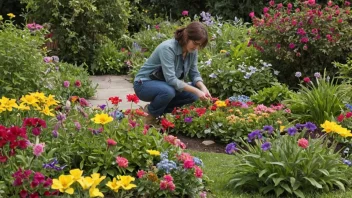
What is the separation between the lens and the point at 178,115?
6.45 meters

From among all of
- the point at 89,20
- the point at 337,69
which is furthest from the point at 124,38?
the point at 337,69

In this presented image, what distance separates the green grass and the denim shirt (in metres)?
0.83

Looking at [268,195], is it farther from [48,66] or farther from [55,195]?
[48,66]

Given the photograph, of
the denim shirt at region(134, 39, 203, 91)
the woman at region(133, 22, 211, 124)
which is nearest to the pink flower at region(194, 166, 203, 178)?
the woman at region(133, 22, 211, 124)

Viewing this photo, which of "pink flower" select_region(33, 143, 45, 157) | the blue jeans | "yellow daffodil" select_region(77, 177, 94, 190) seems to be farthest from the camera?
the blue jeans

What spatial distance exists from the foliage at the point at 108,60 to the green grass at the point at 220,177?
4.46 metres

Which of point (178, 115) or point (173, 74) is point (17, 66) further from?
point (178, 115)

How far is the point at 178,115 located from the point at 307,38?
8.08 feet

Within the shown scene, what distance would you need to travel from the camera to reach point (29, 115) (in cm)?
460

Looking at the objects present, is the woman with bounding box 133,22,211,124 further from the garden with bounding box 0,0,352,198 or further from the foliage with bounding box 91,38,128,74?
the foliage with bounding box 91,38,128,74

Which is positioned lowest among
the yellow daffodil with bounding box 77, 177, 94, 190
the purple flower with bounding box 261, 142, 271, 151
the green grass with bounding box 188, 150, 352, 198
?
the green grass with bounding box 188, 150, 352, 198

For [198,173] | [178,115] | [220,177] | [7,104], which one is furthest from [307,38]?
[7,104]

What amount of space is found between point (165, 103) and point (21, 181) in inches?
117

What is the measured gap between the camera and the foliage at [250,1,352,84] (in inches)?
319
